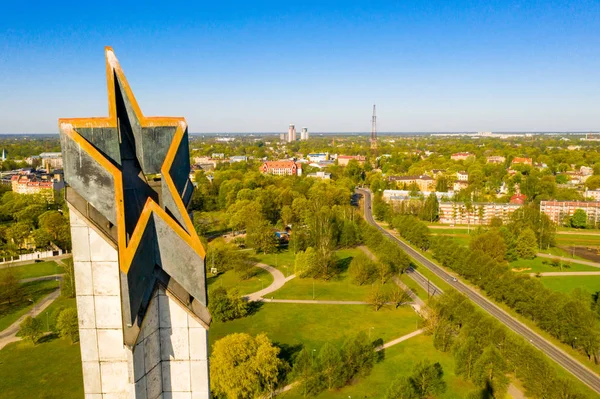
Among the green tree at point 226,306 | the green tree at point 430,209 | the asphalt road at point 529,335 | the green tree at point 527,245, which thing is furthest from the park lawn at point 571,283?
the green tree at point 226,306

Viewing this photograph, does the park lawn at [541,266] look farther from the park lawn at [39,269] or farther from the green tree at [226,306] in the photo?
the park lawn at [39,269]

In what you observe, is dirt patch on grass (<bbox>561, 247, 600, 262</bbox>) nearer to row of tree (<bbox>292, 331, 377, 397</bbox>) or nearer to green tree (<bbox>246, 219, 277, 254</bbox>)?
green tree (<bbox>246, 219, 277, 254</bbox>)

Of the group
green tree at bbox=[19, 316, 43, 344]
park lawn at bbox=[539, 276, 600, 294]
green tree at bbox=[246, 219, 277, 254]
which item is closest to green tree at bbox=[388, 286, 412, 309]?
park lawn at bbox=[539, 276, 600, 294]

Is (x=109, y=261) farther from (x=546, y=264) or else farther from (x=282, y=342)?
(x=546, y=264)

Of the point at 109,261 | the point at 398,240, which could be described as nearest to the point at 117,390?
the point at 109,261

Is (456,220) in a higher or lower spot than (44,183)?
lower

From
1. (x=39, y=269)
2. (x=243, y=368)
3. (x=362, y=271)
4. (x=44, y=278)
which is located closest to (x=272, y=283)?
(x=362, y=271)

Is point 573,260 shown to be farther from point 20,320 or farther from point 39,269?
point 39,269
